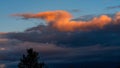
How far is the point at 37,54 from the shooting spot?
88.7 metres

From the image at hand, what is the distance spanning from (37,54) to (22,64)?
3.30 meters

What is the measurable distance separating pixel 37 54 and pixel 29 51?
1.56 metres

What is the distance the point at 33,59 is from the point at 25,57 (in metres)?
1.50

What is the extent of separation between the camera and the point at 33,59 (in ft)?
289

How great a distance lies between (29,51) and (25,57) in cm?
144

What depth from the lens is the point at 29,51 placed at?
290 feet

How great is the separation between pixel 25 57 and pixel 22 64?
4.62 feet

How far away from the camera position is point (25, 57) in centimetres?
8781

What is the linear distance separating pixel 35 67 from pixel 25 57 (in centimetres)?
257

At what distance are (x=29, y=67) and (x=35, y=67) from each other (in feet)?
3.70

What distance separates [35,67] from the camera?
88000 millimetres

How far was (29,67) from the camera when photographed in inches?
3450

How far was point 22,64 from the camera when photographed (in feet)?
289
